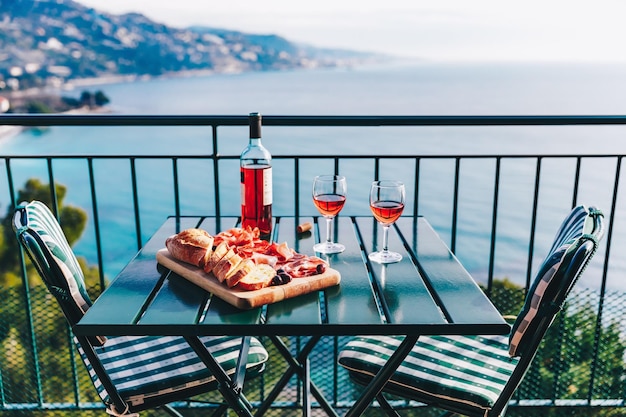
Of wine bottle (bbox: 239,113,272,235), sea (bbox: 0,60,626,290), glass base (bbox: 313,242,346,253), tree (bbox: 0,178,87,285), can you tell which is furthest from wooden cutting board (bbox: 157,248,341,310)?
sea (bbox: 0,60,626,290)

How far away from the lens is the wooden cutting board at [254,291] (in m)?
1.45

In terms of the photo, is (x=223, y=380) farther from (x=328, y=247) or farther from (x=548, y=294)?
(x=548, y=294)

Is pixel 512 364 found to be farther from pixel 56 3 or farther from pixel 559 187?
pixel 56 3

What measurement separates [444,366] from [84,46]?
4317 cm

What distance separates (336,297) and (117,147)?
49.6 m

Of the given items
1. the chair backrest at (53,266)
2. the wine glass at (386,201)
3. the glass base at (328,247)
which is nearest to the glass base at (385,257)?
the wine glass at (386,201)

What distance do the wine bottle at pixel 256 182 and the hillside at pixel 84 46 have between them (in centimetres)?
3844

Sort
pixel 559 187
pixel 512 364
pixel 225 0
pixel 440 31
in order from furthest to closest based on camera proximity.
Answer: pixel 440 31
pixel 225 0
pixel 559 187
pixel 512 364

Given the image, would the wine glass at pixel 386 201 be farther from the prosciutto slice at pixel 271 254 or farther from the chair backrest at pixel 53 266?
the chair backrest at pixel 53 266

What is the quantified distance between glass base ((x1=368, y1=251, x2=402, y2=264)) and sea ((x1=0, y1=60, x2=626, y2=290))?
29537 millimetres

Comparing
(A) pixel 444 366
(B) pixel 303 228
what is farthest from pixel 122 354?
(A) pixel 444 366

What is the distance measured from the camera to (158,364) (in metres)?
2.02

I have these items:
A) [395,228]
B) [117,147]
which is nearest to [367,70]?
[117,147]

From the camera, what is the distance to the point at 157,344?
2156 millimetres
